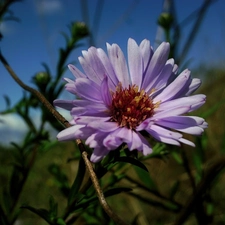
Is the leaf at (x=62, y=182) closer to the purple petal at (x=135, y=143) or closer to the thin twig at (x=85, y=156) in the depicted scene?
the thin twig at (x=85, y=156)

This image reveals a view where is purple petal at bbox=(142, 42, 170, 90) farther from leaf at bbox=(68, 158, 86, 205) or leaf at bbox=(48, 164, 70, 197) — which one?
leaf at bbox=(48, 164, 70, 197)

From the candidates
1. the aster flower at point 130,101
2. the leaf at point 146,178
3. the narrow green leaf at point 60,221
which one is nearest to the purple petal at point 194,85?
the aster flower at point 130,101

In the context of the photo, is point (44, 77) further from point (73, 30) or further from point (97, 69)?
point (97, 69)

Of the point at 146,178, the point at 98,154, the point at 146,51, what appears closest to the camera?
the point at 98,154

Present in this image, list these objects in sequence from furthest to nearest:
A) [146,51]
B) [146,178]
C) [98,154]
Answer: [146,178]
[146,51]
[98,154]

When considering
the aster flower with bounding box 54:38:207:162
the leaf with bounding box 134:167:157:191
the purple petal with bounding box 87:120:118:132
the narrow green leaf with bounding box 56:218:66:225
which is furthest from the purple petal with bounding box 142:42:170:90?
the leaf with bounding box 134:167:157:191

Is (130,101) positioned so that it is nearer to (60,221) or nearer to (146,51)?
(146,51)

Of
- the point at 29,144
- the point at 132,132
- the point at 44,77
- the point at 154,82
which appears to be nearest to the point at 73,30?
the point at 44,77

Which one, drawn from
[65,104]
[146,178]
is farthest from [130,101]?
[146,178]
